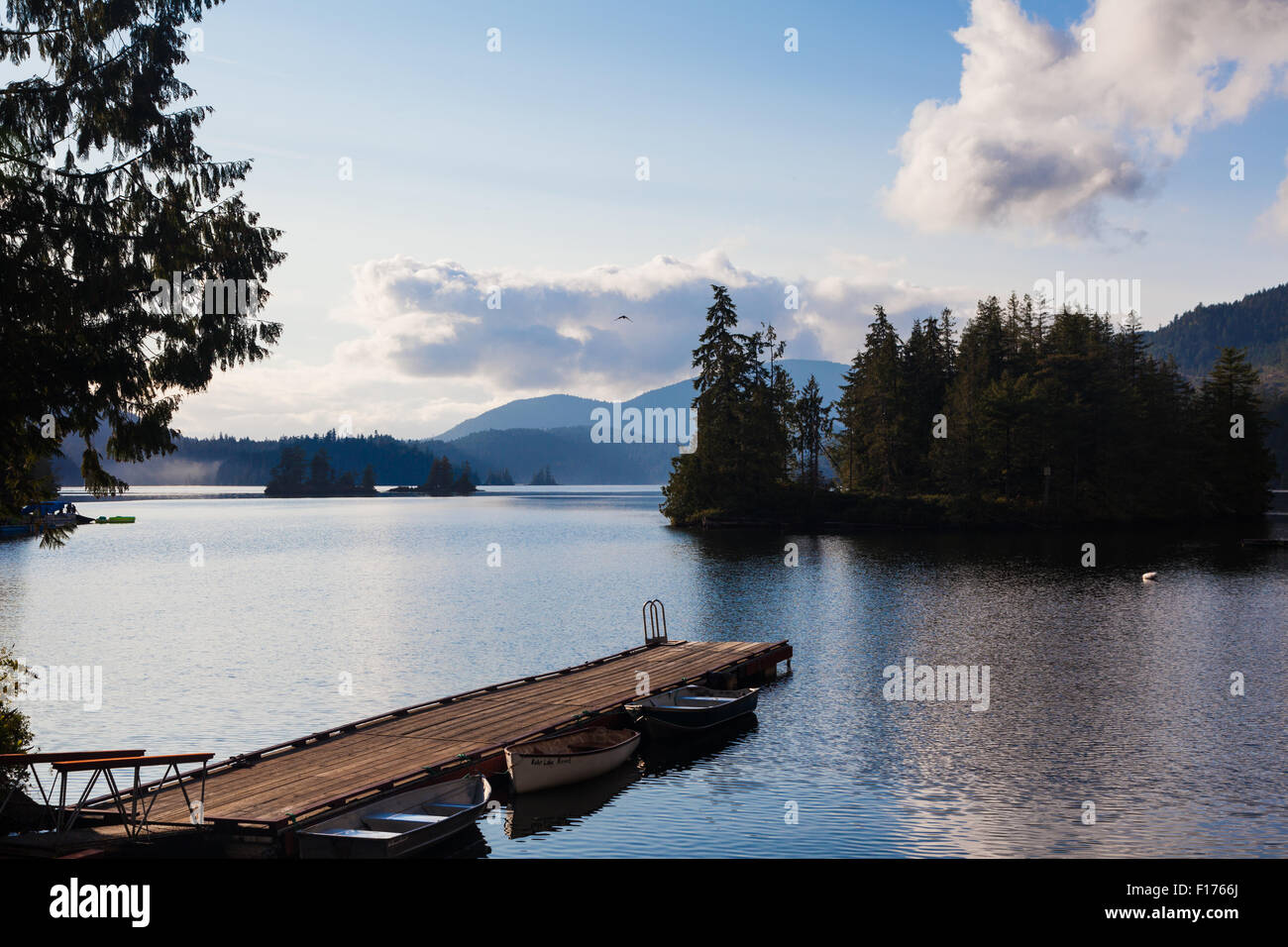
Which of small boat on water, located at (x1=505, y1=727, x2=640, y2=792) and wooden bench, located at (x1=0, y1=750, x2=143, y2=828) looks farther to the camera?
small boat on water, located at (x1=505, y1=727, x2=640, y2=792)

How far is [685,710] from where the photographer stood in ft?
100.0

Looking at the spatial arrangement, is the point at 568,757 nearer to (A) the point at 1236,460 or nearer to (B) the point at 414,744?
(B) the point at 414,744

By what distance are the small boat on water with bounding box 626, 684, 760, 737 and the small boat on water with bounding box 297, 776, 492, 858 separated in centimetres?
796

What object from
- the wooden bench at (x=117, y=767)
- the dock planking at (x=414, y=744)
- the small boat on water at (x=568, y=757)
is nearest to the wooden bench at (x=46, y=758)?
the wooden bench at (x=117, y=767)

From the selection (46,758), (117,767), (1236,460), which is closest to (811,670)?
(117,767)

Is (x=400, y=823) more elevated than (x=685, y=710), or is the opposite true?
(x=400, y=823)

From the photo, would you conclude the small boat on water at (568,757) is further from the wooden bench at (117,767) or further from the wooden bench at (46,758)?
the wooden bench at (46,758)

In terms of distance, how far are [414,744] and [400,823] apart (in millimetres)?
6138

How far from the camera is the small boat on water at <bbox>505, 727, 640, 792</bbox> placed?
25.0 meters

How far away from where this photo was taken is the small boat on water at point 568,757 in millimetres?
25031

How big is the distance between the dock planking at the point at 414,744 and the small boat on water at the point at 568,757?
0.71m

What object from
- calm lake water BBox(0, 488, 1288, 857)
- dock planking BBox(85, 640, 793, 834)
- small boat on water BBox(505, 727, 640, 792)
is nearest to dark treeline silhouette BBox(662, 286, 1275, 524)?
calm lake water BBox(0, 488, 1288, 857)

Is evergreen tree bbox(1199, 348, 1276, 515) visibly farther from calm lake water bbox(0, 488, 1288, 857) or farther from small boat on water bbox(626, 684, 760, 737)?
small boat on water bbox(626, 684, 760, 737)

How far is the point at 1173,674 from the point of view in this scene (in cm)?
3784
